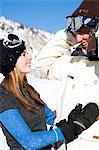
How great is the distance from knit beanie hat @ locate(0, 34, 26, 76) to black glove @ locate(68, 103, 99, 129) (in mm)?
565

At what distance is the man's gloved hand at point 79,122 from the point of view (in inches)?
110

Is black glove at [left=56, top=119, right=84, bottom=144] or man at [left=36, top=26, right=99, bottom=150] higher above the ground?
man at [left=36, top=26, right=99, bottom=150]

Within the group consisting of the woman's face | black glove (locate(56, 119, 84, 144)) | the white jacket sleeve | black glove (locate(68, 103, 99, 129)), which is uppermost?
the white jacket sleeve

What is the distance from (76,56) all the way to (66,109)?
430 millimetres

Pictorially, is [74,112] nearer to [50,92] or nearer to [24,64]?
[24,64]

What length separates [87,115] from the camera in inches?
111

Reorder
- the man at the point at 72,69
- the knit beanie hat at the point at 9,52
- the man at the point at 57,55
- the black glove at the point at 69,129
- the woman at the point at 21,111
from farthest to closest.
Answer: the man at the point at 57,55, the man at the point at 72,69, the knit beanie hat at the point at 9,52, the black glove at the point at 69,129, the woman at the point at 21,111

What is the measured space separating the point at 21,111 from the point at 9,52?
45cm

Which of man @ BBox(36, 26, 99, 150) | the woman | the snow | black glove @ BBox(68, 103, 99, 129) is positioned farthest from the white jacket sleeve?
the snow

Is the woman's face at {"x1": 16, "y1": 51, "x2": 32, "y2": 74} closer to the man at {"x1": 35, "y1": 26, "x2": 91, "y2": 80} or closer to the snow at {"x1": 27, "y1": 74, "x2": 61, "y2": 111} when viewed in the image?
the man at {"x1": 35, "y1": 26, "x2": 91, "y2": 80}

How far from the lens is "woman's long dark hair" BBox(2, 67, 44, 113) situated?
279 cm

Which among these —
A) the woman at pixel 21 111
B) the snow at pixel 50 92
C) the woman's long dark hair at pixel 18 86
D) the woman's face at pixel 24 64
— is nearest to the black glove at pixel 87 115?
the woman at pixel 21 111

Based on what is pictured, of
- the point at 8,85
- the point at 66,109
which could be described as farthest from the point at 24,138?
the point at 66,109

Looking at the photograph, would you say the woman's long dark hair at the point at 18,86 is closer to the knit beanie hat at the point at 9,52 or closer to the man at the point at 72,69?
the knit beanie hat at the point at 9,52
